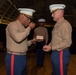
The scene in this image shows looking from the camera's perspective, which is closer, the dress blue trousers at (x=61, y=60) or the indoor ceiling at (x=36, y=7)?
the dress blue trousers at (x=61, y=60)

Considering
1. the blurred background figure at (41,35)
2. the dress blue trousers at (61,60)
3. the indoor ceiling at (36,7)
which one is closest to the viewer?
the dress blue trousers at (61,60)

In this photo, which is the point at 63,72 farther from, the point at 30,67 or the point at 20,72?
the point at 30,67

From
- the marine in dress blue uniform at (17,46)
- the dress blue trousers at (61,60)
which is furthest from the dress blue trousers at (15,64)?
the dress blue trousers at (61,60)

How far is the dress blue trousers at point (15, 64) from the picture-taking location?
4961mm

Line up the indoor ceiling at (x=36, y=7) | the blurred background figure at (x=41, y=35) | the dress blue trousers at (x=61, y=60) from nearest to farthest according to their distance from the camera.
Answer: the dress blue trousers at (x=61, y=60) < the blurred background figure at (x=41, y=35) < the indoor ceiling at (x=36, y=7)

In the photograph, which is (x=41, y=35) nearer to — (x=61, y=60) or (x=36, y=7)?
(x=61, y=60)

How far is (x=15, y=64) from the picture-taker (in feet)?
16.3

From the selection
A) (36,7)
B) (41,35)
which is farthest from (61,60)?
(36,7)

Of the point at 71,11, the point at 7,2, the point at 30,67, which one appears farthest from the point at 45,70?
the point at 71,11

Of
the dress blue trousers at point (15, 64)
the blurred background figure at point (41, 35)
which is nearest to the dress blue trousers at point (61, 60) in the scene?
the dress blue trousers at point (15, 64)

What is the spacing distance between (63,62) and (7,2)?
42.3ft

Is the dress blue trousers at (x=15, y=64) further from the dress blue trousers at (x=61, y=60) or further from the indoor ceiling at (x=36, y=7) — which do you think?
the indoor ceiling at (x=36, y=7)

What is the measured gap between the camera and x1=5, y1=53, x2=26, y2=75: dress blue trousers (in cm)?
496

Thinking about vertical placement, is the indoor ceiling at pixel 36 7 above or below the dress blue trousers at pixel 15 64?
above
